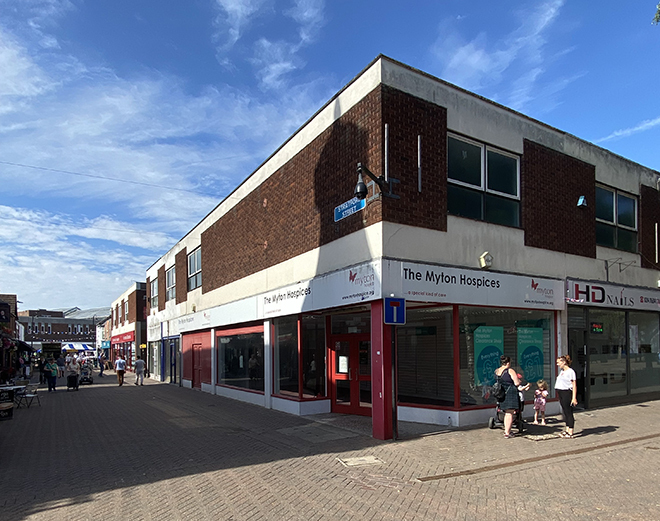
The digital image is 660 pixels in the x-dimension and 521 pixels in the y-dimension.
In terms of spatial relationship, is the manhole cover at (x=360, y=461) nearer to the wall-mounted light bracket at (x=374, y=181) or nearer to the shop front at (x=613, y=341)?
the wall-mounted light bracket at (x=374, y=181)

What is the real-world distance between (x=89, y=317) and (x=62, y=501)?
111 metres

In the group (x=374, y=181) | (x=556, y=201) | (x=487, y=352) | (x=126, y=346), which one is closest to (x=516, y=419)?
(x=487, y=352)

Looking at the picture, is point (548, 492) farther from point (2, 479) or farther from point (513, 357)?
point (2, 479)

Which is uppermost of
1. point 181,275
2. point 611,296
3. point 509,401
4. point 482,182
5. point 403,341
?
point 482,182

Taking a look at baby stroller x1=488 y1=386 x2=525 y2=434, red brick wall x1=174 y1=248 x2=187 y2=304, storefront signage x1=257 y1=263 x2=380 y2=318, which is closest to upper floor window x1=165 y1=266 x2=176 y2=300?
red brick wall x1=174 y1=248 x2=187 y2=304

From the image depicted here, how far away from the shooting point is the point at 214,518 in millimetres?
6055

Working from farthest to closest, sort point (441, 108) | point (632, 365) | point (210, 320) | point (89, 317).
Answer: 1. point (89, 317)
2. point (210, 320)
3. point (632, 365)
4. point (441, 108)

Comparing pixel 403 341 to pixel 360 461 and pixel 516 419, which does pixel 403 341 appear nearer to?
pixel 516 419

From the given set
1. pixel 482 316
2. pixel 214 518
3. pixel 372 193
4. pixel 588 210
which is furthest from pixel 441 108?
pixel 214 518

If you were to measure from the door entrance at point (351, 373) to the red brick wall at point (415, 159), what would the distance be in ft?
12.4

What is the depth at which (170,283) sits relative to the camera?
98.3 feet

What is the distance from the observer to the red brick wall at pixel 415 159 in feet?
35.3

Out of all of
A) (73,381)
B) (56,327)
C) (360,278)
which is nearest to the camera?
(360,278)

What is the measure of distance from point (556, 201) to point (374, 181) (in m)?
5.82
